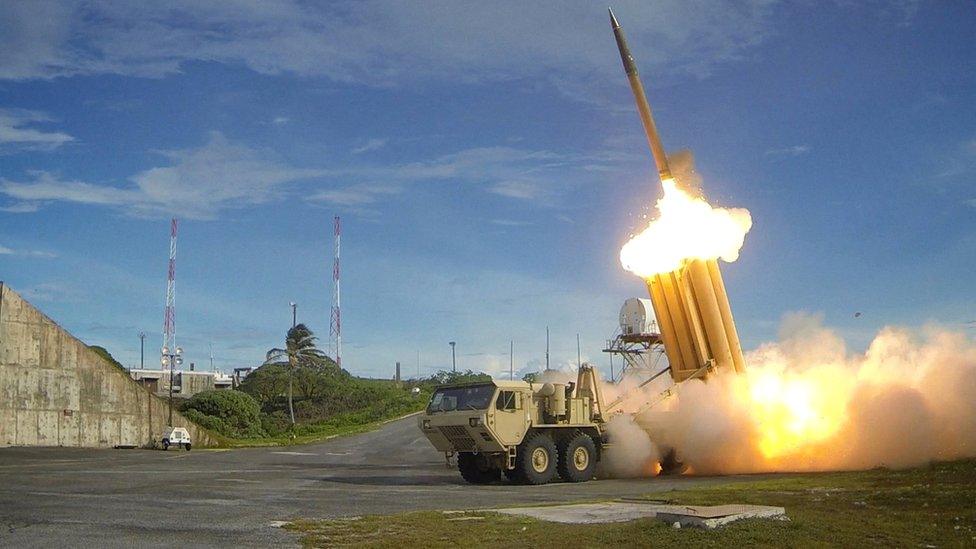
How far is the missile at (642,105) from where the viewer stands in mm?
26875

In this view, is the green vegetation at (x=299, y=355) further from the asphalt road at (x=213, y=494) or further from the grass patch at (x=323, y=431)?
the asphalt road at (x=213, y=494)

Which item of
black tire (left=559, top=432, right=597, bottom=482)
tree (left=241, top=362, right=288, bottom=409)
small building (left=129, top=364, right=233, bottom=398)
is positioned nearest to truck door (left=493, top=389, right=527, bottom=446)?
black tire (left=559, top=432, right=597, bottom=482)

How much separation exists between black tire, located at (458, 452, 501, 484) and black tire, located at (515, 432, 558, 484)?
1.11m

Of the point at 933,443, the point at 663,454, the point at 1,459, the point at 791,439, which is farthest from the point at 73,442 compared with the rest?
the point at 933,443

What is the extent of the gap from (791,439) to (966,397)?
15.8 ft

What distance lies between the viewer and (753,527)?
1219 cm

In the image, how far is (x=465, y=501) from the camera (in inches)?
725

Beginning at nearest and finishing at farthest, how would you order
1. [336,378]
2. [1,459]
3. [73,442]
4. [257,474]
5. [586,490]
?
[586,490] < [257,474] < [1,459] < [73,442] < [336,378]

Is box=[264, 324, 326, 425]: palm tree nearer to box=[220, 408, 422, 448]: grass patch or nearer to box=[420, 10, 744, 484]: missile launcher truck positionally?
box=[220, 408, 422, 448]: grass patch

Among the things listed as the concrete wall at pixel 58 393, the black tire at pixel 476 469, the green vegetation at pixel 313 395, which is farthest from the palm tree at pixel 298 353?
the black tire at pixel 476 469

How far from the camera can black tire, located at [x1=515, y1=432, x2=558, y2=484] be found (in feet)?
78.7

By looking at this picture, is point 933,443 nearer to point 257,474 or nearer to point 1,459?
point 257,474

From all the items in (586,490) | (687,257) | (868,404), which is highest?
(687,257)

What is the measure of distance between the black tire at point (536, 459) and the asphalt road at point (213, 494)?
671 millimetres
